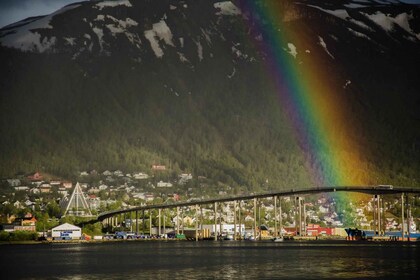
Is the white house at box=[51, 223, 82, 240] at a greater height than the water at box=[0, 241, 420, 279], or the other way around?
the white house at box=[51, 223, 82, 240]

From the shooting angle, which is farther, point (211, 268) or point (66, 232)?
point (66, 232)

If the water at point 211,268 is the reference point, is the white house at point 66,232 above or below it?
above

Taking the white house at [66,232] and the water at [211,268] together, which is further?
the white house at [66,232]

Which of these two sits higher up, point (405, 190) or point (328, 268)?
point (405, 190)

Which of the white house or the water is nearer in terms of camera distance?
the water

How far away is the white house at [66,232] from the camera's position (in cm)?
19288

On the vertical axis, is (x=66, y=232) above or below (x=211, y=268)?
above

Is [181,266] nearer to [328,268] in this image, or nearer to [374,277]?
[328,268]

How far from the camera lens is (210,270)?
8638cm

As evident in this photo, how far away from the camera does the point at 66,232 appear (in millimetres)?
194250

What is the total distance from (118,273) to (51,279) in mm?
7235

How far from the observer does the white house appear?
193m

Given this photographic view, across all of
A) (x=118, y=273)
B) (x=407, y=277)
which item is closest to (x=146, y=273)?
(x=118, y=273)

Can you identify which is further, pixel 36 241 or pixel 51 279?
pixel 36 241
